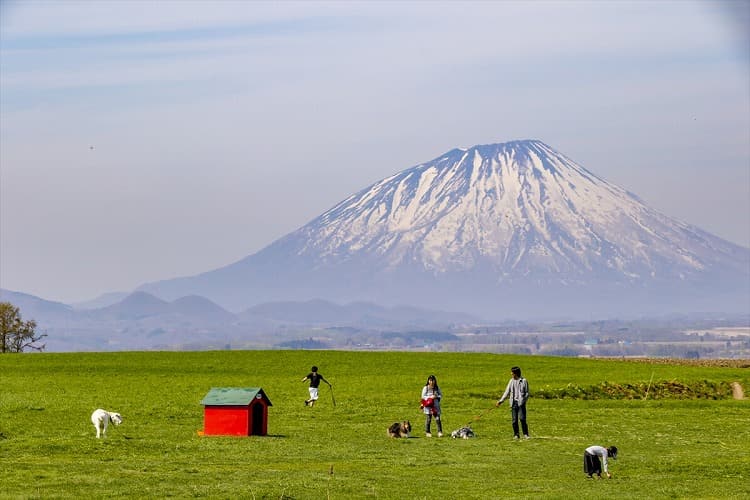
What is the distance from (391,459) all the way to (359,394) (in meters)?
28.1

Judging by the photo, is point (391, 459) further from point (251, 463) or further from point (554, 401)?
point (554, 401)

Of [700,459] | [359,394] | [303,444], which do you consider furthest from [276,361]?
[700,459]

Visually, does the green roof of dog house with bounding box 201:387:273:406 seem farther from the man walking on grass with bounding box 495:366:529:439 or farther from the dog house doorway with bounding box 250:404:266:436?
the man walking on grass with bounding box 495:366:529:439

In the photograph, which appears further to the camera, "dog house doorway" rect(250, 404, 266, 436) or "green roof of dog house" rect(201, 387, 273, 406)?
"dog house doorway" rect(250, 404, 266, 436)

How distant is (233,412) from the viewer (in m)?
43.3

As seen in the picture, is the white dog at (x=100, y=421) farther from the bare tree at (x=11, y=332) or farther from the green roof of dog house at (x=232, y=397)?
the bare tree at (x=11, y=332)

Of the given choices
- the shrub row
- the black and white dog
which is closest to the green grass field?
the black and white dog

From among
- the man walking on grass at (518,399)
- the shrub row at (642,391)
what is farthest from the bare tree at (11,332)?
the man walking on grass at (518,399)

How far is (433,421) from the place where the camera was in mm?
51031

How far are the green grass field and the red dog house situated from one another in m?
1.05

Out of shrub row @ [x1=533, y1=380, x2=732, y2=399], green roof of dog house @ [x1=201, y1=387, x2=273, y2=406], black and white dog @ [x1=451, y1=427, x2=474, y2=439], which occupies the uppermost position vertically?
shrub row @ [x1=533, y1=380, x2=732, y2=399]

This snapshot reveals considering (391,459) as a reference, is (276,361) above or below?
above

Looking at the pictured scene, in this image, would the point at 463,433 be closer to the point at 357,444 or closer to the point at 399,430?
the point at 399,430

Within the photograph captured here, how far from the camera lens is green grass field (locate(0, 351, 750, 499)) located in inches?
1222
